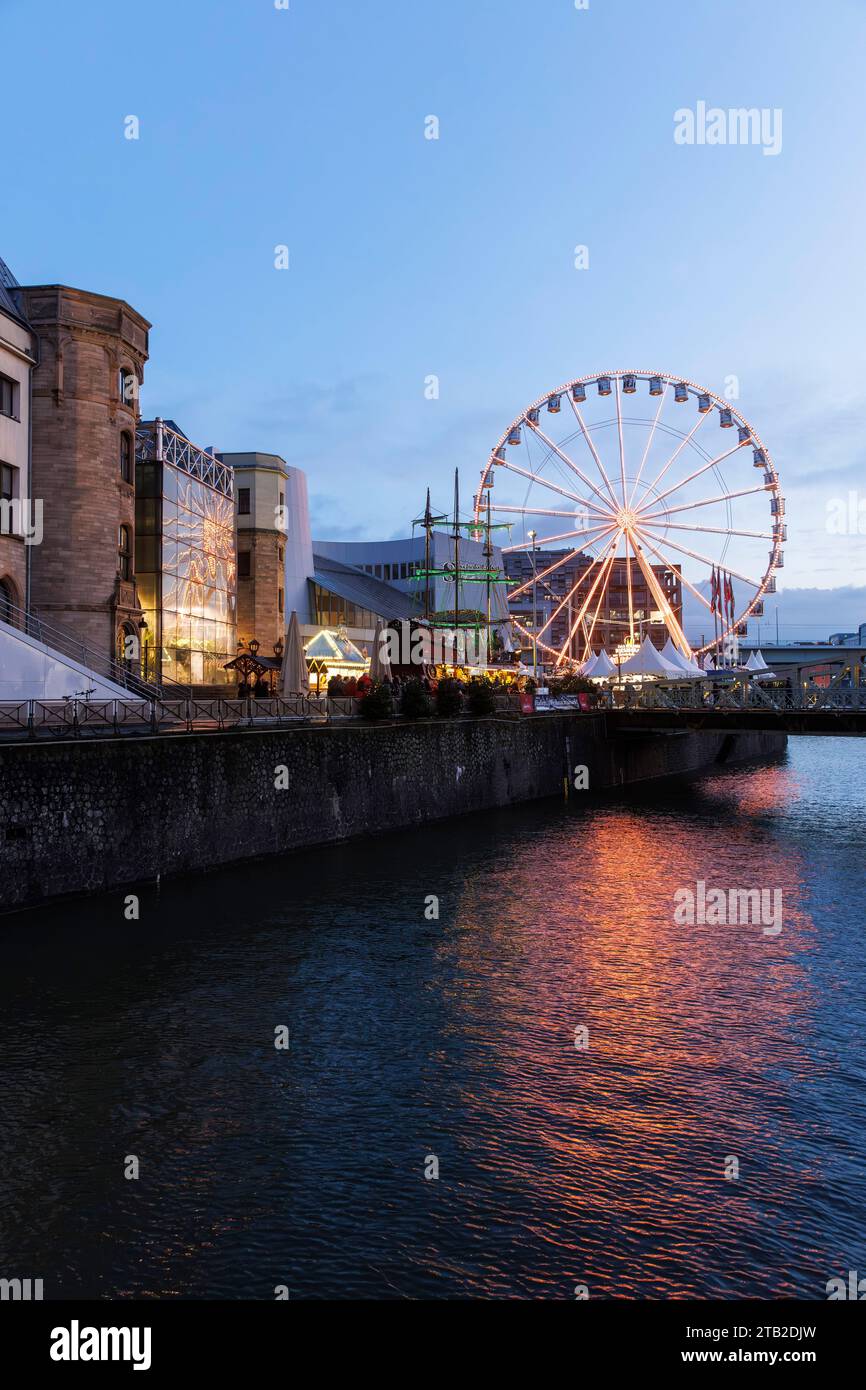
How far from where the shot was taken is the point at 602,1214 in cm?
1148

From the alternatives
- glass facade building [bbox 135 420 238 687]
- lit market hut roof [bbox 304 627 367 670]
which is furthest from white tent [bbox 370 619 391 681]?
glass facade building [bbox 135 420 238 687]

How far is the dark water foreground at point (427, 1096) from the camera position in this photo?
35.1 ft

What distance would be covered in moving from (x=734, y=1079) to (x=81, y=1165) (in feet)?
29.2

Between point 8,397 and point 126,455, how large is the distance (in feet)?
21.1

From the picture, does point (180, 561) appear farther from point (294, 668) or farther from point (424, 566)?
point (424, 566)

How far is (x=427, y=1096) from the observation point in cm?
1459

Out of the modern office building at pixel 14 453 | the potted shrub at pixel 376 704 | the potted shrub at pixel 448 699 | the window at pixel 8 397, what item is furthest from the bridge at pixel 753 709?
the window at pixel 8 397

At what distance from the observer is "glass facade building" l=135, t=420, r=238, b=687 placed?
1863 inches

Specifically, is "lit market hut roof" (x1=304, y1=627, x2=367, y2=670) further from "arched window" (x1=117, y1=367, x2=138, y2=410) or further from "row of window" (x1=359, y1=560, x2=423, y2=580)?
"row of window" (x1=359, y1=560, x2=423, y2=580)

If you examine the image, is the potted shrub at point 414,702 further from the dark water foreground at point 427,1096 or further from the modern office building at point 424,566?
the modern office building at point 424,566

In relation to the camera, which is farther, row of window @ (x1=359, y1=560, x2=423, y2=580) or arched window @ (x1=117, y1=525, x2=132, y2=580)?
row of window @ (x1=359, y1=560, x2=423, y2=580)

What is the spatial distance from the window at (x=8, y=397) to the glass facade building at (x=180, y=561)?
11.2 meters

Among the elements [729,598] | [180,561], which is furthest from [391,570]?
[180,561]
